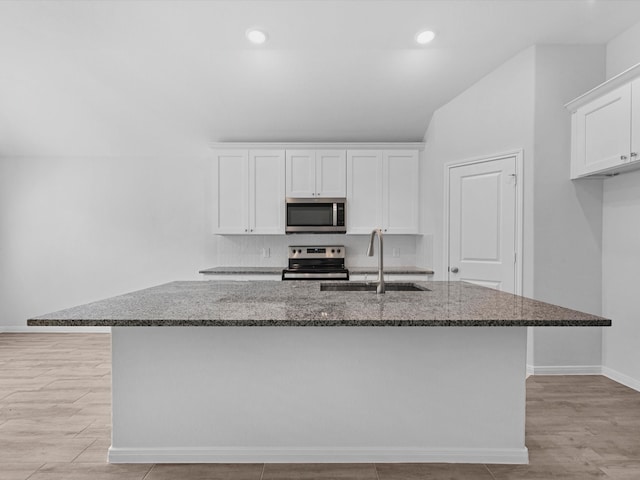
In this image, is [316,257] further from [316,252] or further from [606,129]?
[606,129]

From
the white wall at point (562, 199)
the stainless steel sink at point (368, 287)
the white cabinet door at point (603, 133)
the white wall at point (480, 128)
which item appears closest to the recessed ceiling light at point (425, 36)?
the white wall at point (480, 128)

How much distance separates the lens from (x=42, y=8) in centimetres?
308

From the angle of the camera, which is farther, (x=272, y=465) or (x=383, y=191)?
(x=383, y=191)

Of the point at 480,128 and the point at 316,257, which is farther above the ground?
the point at 480,128

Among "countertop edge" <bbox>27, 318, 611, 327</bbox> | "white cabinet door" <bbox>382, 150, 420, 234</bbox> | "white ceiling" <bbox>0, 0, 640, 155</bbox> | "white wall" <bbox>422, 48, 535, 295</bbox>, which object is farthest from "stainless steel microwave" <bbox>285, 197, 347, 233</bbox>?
"countertop edge" <bbox>27, 318, 611, 327</bbox>

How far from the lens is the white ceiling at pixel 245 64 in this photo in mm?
3062

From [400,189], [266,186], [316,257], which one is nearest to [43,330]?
[266,186]

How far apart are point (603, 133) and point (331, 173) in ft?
8.43

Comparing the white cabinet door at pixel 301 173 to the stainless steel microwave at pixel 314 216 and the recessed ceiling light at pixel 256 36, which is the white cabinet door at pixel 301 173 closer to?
the stainless steel microwave at pixel 314 216

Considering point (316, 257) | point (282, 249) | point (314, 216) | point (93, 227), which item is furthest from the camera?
point (93, 227)

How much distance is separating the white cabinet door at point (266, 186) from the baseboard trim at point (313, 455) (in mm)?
2799

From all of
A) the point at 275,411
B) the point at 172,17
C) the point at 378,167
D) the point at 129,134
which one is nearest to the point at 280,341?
the point at 275,411

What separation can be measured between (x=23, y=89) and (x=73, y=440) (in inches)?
141

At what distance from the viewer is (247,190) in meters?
4.61
